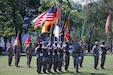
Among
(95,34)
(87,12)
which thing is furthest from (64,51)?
(95,34)

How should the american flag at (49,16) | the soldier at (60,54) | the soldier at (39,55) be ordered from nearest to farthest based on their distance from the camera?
the soldier at (39,55) → the soldier at (60,54) → the american flag at (49,16)

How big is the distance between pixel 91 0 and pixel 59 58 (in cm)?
4649

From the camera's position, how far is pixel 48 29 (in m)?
24.0

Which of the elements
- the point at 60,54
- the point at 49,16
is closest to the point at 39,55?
the point at 60,54

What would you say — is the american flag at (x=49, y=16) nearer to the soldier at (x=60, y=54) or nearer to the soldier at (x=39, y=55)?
the soldier at (x=60, y=54)

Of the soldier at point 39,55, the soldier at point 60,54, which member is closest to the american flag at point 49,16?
the soldier at point 60,54

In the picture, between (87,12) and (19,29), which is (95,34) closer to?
(87,12)

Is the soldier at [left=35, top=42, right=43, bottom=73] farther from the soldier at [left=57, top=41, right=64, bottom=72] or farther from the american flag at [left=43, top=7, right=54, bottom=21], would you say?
the american flag at [left=43, top=7, right=54, bottom=21]

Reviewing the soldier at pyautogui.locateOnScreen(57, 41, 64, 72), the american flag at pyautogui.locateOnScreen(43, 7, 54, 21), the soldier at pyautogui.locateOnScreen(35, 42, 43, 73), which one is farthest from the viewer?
the american flag at pyautogui.locateOnScreen(43, 7, 54, 21)

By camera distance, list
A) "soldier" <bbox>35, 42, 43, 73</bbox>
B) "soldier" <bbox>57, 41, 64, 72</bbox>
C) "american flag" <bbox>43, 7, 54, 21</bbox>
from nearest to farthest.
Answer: "soldier" <bbox>35, 42, 43, 73</bbox> < "soldier" <bbox>57, 41, 64, 72</bbox> < "american flag" <bbox>43, 7, 54, 21</bbox>

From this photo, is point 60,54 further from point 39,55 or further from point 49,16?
point 49,16

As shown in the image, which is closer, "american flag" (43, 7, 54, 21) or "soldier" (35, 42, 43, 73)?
"soldier" (35, 42, 43, 73)

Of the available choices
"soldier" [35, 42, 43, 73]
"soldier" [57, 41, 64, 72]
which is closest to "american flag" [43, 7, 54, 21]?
"soldier" [57, 41, 64, 72]

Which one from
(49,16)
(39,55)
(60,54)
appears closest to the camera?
(39,55)
